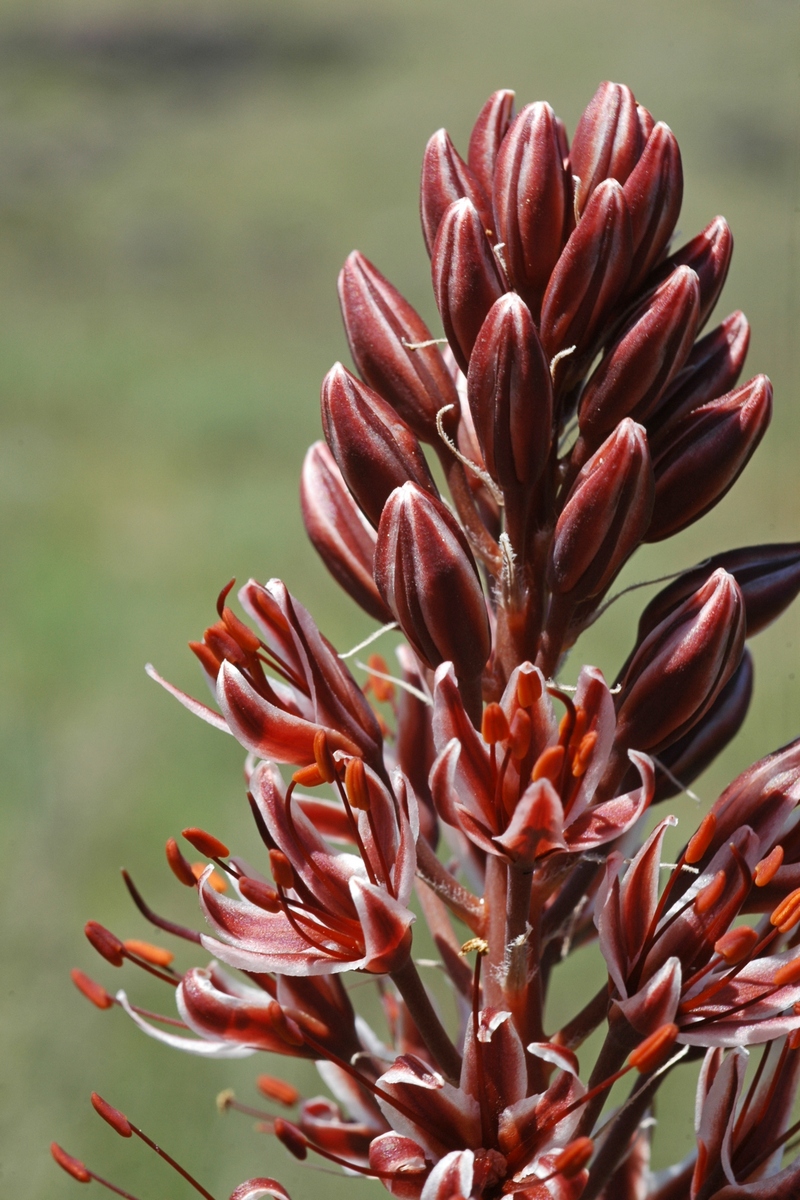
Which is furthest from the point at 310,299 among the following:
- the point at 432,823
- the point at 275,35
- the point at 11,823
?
the point at 432,823

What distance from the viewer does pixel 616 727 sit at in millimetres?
1073

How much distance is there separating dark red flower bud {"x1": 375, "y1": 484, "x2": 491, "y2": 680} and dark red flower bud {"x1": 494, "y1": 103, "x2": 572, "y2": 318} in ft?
0.85

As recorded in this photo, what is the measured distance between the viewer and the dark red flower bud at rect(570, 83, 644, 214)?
114 centimetres

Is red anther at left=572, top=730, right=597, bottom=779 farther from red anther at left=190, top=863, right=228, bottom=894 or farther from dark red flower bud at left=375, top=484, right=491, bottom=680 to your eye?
red anther at left=190, top=863, right=228, bottom=894

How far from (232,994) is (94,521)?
602 cm

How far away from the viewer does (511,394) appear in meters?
1.06

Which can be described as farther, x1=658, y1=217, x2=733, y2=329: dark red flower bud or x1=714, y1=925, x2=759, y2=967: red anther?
x1=658, y1=217, x2=733, y2=329: dark red flower bud

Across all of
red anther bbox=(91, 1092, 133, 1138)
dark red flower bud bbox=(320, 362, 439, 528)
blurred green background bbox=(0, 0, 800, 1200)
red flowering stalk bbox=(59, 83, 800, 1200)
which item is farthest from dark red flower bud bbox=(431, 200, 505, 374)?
blurred green background bbox=(0, 0, 800, 1200)

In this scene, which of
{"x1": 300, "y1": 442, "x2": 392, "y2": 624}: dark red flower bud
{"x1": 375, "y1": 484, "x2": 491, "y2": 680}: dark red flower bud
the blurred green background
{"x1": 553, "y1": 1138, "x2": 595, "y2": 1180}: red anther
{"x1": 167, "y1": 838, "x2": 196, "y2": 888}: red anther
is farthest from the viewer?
the blurred green background

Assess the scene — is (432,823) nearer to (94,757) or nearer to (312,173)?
(94,757)

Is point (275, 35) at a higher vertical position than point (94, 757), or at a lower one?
higher

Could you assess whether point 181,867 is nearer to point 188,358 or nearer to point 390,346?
point 390,346

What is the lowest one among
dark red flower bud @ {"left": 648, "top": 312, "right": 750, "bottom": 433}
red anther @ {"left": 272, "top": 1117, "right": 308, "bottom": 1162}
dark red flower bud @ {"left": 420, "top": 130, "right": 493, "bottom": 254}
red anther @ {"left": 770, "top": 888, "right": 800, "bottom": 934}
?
red anther @ {"left": 770, "top": 888, "right": 800, "bottom": 934}

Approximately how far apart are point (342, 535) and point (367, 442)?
171 millimetres
